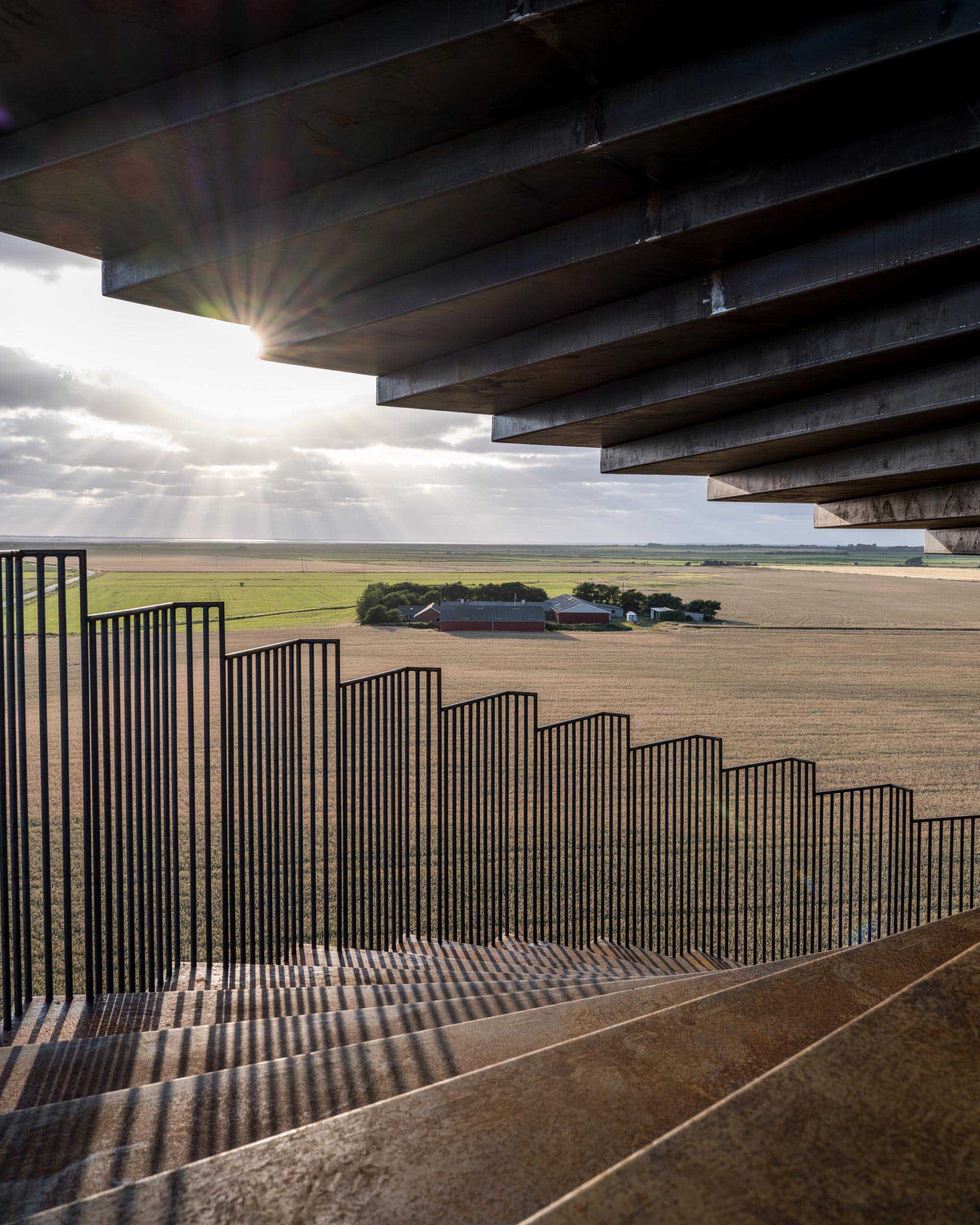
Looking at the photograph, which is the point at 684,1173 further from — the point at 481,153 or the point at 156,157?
the point at 156,157

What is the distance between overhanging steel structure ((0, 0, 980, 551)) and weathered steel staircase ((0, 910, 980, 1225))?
13.3 feet

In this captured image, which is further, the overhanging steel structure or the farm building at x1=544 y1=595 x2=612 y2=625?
the farm building at x1=544 y1=595 x2=612 y2=625

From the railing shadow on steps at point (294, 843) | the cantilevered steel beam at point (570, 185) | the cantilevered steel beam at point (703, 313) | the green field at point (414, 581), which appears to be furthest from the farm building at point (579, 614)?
the cantilevered steel beam at point (570, 185)

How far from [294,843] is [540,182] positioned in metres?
6.30

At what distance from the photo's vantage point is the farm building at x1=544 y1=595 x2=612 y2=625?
6881 cm

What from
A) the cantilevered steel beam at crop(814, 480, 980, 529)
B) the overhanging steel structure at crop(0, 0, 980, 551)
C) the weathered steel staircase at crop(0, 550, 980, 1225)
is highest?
the overhanging steel structure at crop(0, 0, 980, 551)

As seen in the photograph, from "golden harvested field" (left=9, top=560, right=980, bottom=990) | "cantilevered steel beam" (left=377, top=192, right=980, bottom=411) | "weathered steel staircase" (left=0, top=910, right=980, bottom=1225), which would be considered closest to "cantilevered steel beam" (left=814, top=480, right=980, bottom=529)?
"cantilevered steel beam" (left=377, top=192, right=980, bottom=411)

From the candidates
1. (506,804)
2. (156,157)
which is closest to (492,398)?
(156,157)

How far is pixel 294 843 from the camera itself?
26.0 ft

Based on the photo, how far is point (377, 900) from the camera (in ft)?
30.7

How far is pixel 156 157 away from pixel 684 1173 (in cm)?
521

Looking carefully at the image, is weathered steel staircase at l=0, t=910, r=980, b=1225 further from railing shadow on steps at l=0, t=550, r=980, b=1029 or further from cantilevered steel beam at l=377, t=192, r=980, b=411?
cantilevered steel beam at l=377, t=192, r=980, b=411

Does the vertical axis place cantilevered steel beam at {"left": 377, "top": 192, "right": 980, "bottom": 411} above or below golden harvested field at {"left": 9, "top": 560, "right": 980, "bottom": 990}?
above

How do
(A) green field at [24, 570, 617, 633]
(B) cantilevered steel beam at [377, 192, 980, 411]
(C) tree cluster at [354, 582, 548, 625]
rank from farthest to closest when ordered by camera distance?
1. (A) green field at [24, 570, 617, 633]
2. (C) tree cluster at [354, 582, 548, 625]
3. (B) cantilevered steel beam at [377, 192, 980, 411]
